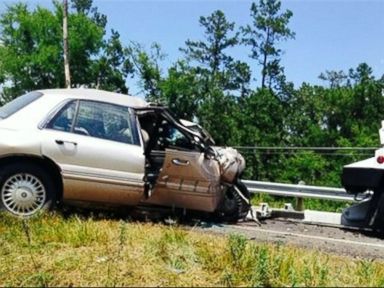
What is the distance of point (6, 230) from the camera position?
5.75m

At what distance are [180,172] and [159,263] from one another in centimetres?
307

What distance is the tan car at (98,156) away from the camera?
7035mm

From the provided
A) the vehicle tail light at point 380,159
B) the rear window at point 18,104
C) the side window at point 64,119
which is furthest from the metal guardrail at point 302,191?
the rear window at point 18,104

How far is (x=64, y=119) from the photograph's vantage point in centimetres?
735

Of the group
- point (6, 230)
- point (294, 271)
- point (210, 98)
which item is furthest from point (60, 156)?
point (210, 98)

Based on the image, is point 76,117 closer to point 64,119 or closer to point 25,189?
point 64,119

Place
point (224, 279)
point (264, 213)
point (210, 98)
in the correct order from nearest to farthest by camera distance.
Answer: point (224, 279) → point (264, 213) → point (210, 98)

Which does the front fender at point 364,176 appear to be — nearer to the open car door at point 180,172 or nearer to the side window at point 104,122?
the open car door at point 180,172

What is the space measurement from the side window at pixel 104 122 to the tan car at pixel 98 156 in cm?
1

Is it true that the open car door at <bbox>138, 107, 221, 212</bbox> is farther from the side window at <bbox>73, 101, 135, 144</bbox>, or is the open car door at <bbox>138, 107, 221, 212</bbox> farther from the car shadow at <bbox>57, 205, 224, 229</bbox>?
the side window at <bbox>73, 101, 135, 144</bbox>

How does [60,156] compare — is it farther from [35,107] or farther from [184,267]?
[184,267]

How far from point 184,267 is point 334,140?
47468 mm

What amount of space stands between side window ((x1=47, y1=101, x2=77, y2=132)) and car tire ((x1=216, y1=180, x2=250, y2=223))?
92.9 inches

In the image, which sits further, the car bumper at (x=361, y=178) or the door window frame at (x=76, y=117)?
the car bumper at (x=361, y=178)
